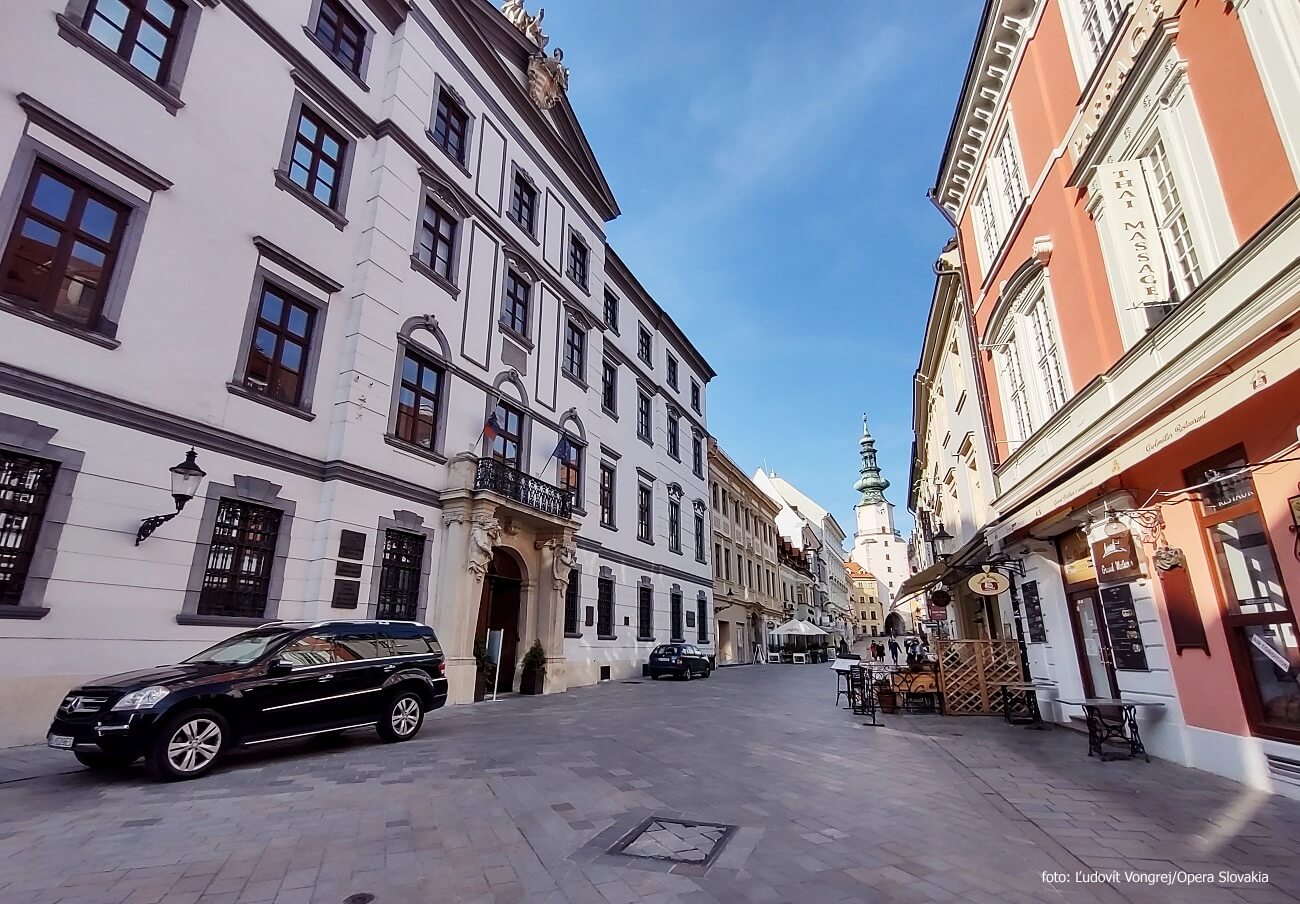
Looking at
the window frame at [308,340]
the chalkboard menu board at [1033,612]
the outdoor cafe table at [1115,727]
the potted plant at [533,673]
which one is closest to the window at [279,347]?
the window frame at [308,340]

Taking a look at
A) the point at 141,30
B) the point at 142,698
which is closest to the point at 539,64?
the point at 141,30

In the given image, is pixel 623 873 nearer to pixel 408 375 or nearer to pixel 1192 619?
pixel 1192 619

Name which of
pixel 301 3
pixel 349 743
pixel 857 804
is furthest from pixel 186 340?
pixel 857 804

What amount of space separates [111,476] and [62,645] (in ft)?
7.69

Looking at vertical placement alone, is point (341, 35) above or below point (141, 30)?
above

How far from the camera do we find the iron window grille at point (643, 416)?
1073 inches

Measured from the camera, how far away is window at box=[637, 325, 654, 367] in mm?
28328

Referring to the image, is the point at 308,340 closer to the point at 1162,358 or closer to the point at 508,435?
the point at 508,435

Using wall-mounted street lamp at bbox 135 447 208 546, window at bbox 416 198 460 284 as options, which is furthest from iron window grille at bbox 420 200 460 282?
wall-mounted street lamp at bbox 135 447 208 546

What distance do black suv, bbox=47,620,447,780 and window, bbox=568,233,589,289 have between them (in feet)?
50.7

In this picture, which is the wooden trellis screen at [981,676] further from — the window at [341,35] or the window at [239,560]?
the window at [341,35]

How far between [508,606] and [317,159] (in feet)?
38.9

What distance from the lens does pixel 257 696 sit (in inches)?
295

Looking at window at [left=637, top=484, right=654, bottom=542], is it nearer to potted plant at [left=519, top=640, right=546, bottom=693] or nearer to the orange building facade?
potted plant at [left=519, top=640, right=546, bottom=693]
